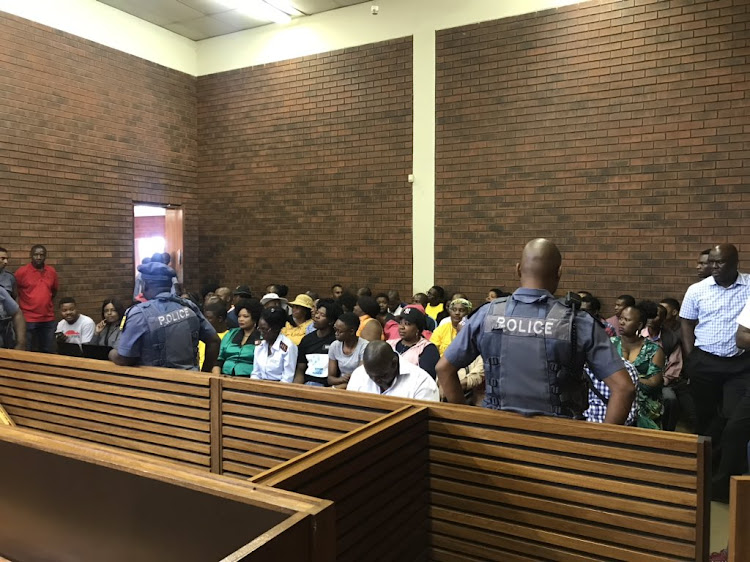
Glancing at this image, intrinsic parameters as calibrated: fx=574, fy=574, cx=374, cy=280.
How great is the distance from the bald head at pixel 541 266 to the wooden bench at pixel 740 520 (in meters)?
1.02

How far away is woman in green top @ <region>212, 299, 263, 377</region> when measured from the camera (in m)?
4.02

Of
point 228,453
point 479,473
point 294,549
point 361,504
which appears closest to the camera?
point 294,549

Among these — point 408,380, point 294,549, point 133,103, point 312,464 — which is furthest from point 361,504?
point 133,103

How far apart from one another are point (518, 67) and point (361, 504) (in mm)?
6285

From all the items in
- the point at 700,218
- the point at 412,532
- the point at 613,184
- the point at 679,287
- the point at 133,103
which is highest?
the point at 133,103

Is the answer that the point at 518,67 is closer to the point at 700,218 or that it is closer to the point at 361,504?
the point at 700,218

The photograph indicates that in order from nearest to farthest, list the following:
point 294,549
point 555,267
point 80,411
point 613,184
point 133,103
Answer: point 294,549
point 555,267
point 80,411
point 613,184
point 133,103

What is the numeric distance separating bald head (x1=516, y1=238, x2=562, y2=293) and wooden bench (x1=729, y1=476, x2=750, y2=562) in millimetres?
1022

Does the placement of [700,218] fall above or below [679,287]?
above

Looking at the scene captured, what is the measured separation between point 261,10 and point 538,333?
7.45 metres

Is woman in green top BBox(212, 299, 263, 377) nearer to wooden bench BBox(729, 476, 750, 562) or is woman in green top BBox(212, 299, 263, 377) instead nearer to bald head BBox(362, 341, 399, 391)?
bald head BBox(362, 341, 399, 391)

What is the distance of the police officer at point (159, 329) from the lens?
3.11 meters

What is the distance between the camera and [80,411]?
3.34m

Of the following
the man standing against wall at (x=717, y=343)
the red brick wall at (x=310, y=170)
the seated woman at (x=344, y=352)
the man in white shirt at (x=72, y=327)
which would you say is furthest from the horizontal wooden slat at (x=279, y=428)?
the red brick wall at (x=310, y=170)
